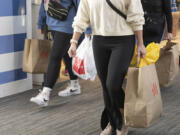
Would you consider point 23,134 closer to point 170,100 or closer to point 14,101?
point 14,101

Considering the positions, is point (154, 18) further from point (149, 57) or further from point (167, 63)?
point (167, 63)

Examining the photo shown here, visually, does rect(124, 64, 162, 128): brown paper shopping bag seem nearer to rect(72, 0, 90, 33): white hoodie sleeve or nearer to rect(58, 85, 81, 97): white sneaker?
rect(72, 0, 90, 33): white hoodie sleeve

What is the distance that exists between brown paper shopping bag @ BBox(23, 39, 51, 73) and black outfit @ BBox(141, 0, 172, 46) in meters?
1.26

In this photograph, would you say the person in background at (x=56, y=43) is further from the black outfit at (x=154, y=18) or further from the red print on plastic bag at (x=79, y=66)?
the black outfit at (x=154, y=18)

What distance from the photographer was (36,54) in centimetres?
434

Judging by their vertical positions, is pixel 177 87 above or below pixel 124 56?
below

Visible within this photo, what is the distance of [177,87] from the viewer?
4.88 m

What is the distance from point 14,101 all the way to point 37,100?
0.45 m

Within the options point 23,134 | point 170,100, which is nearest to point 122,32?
point 23,134

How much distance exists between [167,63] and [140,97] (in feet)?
5.72

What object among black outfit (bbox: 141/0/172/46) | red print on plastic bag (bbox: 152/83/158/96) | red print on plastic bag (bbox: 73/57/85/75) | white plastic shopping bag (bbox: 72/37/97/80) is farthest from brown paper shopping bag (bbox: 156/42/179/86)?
red print on plastic bag (bbox: 152/83/158/96)

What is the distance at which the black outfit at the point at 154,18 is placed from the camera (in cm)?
349

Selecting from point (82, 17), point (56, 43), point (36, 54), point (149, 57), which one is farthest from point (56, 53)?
point (149, 57)

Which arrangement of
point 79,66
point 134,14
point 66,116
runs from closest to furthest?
1. point 134,14
2. point 66,116
3. point 79,66
